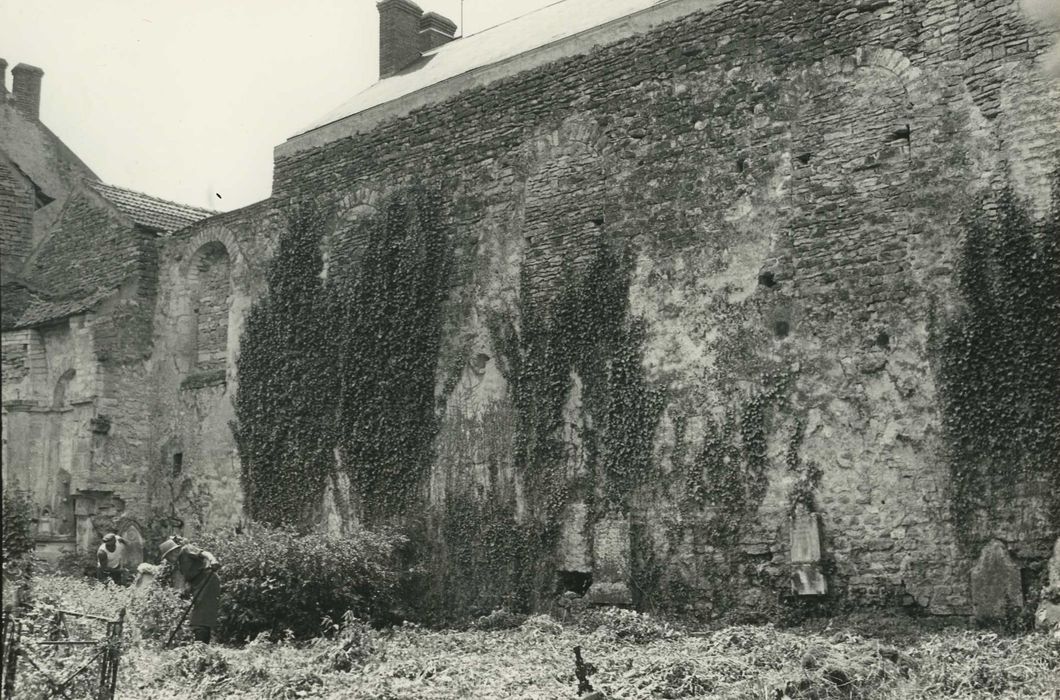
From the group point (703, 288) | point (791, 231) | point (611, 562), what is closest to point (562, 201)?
point (703, 288)

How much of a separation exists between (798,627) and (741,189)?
14.6 ft

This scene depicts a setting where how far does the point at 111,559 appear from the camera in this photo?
15711mm

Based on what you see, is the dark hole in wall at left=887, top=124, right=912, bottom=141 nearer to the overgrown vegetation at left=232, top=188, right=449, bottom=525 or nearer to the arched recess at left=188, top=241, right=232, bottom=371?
the overgrown vegetation at left=232, top=188, right=449, bottom=525

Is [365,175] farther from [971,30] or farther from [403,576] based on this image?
[971,30]

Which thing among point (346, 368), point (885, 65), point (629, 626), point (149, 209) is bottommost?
point (629, 626)

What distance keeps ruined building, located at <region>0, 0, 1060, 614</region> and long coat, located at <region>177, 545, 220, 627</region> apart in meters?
3.06

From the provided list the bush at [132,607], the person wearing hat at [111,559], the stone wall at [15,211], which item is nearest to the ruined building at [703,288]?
the person wearing hat at [111,559]

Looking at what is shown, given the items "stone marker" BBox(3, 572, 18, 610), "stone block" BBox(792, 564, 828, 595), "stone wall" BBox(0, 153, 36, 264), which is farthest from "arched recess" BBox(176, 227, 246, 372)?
"stone marker" BBox(3, 572, 18, 610)

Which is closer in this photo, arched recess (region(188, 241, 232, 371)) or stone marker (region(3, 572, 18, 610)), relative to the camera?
stone marker (region(3, 572, 18, 610))

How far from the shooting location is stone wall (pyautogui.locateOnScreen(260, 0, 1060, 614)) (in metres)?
9.80

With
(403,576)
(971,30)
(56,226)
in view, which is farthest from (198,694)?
(56,226)

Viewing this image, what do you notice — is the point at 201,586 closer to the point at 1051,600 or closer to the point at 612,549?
the point at 612,549

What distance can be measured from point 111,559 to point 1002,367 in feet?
40.8

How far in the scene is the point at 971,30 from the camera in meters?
10.0
